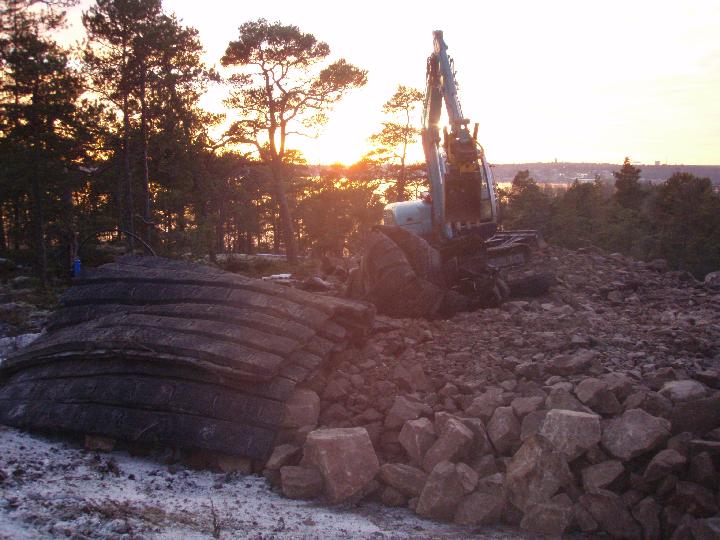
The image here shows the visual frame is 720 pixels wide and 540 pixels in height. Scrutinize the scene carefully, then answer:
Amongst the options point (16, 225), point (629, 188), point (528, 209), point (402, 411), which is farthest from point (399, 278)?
point (629, 188)

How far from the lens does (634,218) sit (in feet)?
119

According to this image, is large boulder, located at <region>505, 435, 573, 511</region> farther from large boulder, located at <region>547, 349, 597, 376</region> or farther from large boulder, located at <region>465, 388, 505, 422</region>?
large boulder, located at <region>547, 349, 597, 376</region>

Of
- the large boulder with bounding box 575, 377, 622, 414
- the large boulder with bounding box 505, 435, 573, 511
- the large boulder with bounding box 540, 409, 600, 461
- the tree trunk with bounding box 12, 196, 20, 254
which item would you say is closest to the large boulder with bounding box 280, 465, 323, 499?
the large boulder with bounding box 505, 435, 573, 511

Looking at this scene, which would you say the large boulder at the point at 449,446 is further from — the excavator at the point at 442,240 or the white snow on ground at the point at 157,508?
the excavator at the point at 442,240

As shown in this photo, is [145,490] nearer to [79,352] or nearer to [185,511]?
[185,511]

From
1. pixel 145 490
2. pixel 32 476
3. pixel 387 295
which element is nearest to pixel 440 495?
pixel 145 490

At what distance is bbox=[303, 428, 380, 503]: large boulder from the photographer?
4246mm

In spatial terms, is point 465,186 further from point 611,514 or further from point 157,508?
point 157,508

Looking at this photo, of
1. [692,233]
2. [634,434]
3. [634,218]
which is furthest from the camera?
[634,218]

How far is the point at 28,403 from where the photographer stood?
5293 millimetres

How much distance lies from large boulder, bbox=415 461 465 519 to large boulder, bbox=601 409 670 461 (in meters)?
1.09

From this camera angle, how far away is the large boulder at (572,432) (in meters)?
4.16

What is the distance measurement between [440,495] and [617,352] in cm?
309

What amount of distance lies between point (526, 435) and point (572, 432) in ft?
1.22
